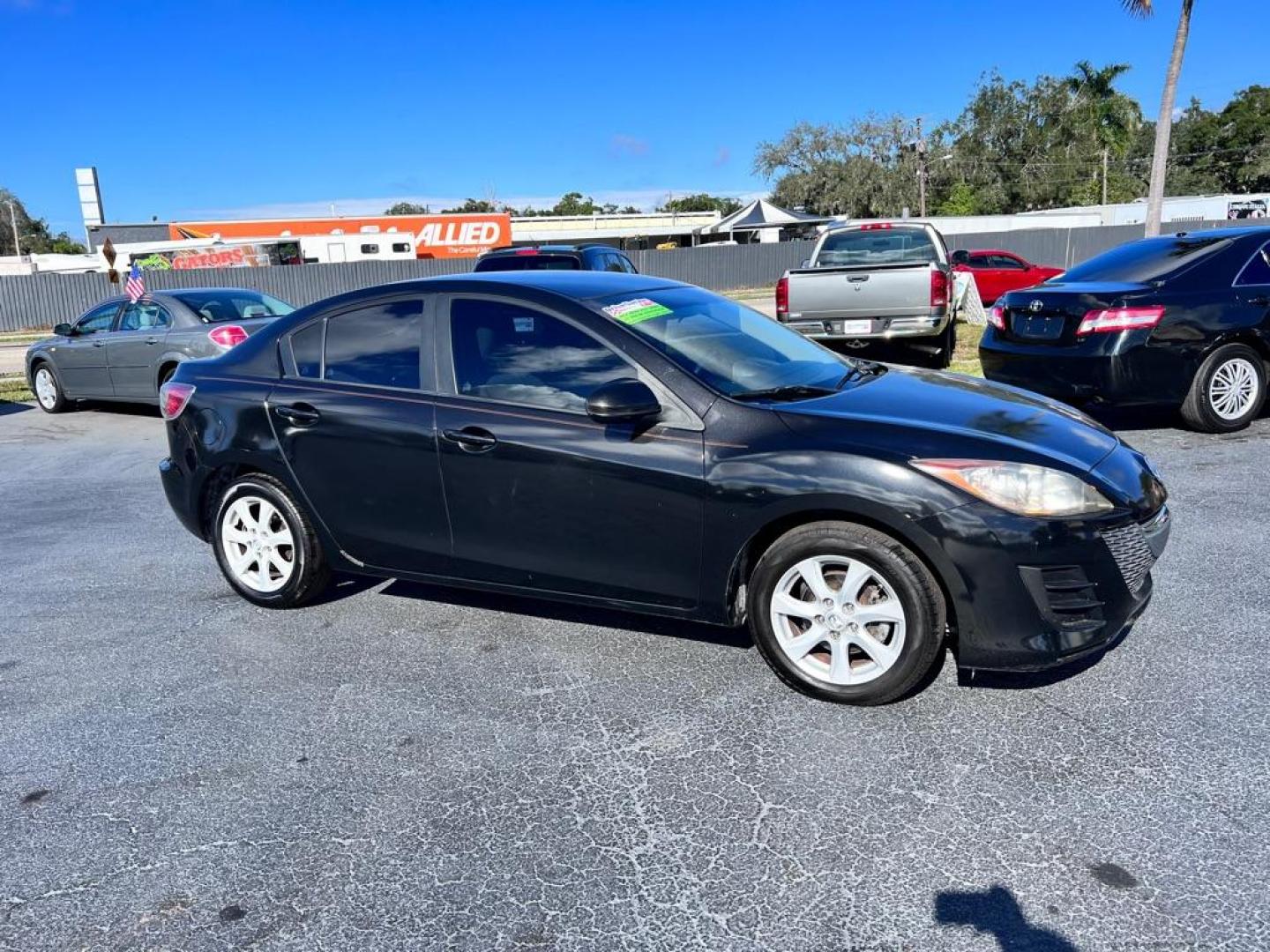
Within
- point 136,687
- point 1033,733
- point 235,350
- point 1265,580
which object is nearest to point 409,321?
point 235,350

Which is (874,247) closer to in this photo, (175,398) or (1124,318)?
(1124,318)

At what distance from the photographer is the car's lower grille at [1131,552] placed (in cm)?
354

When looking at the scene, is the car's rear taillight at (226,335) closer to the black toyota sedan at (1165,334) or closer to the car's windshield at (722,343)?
the car's windshield at (722,343)

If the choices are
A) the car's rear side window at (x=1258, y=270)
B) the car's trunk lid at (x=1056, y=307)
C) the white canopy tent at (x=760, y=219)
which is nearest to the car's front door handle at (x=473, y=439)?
the car's trunk lid at (x=1056, y=307)

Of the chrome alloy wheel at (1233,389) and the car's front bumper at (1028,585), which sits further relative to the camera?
the chrome alloy wheel at (1233,389)

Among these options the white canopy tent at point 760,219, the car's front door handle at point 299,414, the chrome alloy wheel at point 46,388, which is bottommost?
the chrome alloy wheel at point 46,388

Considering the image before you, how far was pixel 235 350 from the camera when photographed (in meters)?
5.13

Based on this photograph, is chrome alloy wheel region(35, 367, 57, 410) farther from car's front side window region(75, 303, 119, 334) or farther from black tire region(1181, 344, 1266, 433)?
black tire region(1181, 344, 1266, 433)

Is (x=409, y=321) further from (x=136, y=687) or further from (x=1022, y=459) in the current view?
(x=1022, y=459)

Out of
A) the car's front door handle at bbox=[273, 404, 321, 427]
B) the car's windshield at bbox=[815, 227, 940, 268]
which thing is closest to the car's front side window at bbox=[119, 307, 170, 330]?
the car's front door handle at bbox=[273, 404, 321, 427]

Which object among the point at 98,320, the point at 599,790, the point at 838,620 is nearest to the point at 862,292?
the point at 838,620

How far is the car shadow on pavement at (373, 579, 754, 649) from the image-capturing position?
4.44m

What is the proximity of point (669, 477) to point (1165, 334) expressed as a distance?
17.7 feet

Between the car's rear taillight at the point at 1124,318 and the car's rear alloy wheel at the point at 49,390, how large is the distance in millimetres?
12254
